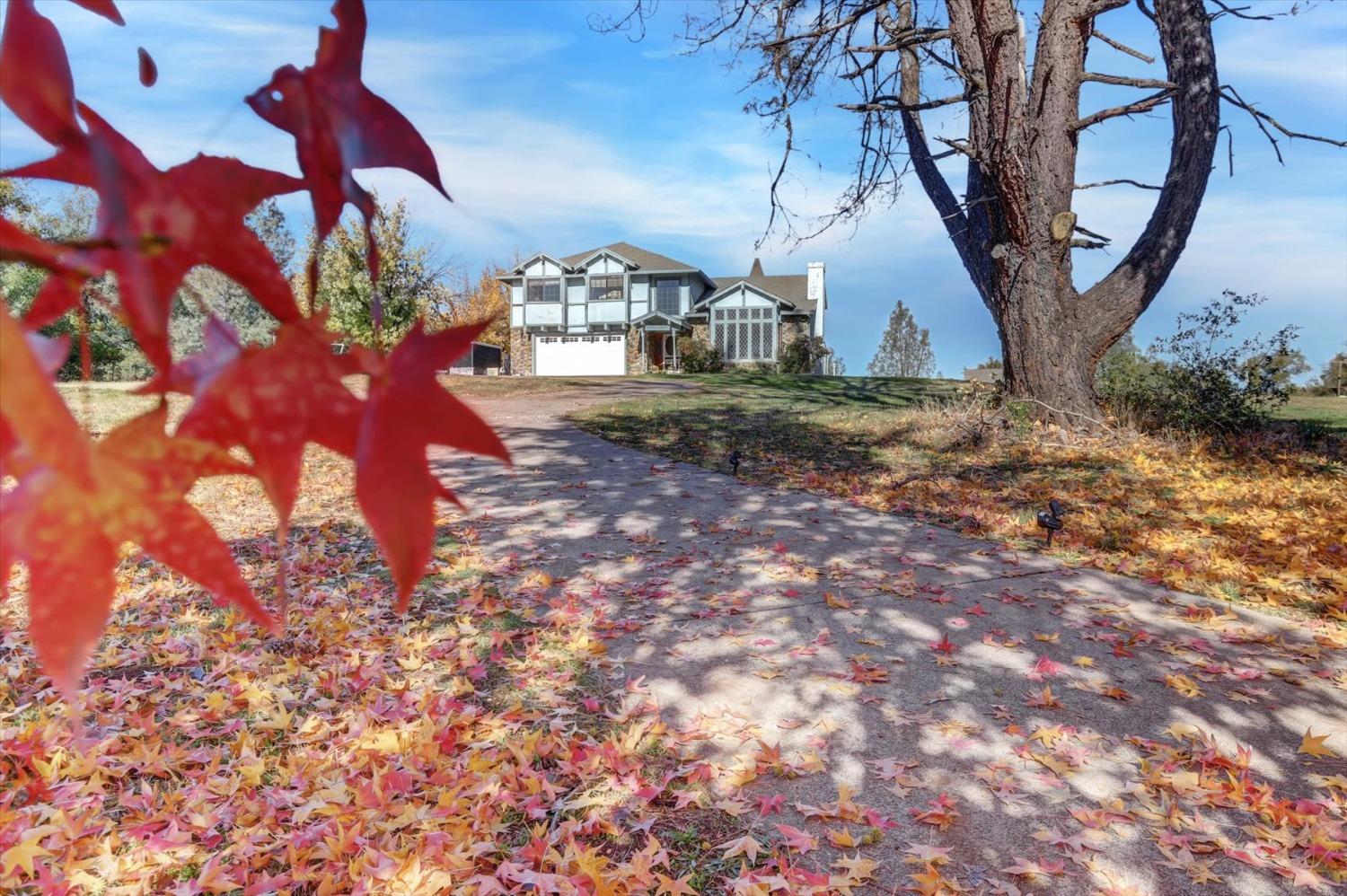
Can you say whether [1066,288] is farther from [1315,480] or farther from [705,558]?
[705,558]

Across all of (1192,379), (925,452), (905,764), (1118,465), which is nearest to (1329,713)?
(905,764)

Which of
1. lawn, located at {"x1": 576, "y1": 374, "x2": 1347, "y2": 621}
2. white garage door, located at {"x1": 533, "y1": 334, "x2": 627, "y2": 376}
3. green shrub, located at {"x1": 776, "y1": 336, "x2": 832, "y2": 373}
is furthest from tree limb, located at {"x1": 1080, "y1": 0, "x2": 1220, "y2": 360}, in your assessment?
white garage door, located at {"x1": 533, "y1": 334, "x2": 627, "y2": 376}

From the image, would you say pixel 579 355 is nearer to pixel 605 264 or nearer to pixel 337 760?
pixel 605 264

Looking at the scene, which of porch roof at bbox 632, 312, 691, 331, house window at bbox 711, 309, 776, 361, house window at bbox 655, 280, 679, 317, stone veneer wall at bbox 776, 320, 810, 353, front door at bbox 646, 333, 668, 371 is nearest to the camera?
porch roof at bbox 632, 312, 691, 331

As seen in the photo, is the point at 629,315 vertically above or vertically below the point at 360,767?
above

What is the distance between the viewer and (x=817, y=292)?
145 feet

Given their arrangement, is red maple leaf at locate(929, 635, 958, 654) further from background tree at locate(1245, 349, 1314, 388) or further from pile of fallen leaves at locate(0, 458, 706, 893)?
background tree at locate(1245, 349, 1314, 388)

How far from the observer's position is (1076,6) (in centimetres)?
1014

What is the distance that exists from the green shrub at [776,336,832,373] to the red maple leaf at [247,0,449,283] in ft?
124

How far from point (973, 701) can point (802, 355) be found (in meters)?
35.2

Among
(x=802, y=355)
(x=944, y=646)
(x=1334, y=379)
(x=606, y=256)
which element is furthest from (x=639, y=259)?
(x=944, y=646)

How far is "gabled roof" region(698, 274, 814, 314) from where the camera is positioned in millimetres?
41219

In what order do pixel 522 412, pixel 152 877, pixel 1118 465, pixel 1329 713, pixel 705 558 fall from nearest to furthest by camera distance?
pixel 152 877, pixel 1329 713, pixel 705 558, pixel 1118 465, pixel 522 412

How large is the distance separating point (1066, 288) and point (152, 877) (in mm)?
11346
